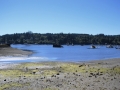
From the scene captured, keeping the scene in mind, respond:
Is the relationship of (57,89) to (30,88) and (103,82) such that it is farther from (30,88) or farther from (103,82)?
(103,82)

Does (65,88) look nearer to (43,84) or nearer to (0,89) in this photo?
(43,84)

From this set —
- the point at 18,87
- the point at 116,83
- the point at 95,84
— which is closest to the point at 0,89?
the point at 18,87

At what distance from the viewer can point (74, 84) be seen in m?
14.7

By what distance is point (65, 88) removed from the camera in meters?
13.6

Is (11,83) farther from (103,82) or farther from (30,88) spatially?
(103,82)

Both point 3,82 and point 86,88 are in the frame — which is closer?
point 86,88

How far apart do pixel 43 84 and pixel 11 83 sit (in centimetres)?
245

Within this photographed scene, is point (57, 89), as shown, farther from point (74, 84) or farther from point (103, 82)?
point (103, 82)

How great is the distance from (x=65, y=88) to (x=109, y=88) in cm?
298

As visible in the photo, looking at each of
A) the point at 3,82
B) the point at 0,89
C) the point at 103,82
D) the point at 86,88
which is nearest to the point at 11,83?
the point at 3,82

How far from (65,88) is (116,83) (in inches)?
161

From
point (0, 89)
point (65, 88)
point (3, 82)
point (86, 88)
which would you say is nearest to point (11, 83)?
point (3, 82)

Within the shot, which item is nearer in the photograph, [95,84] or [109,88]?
[109,88]

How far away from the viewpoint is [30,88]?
1355cm
